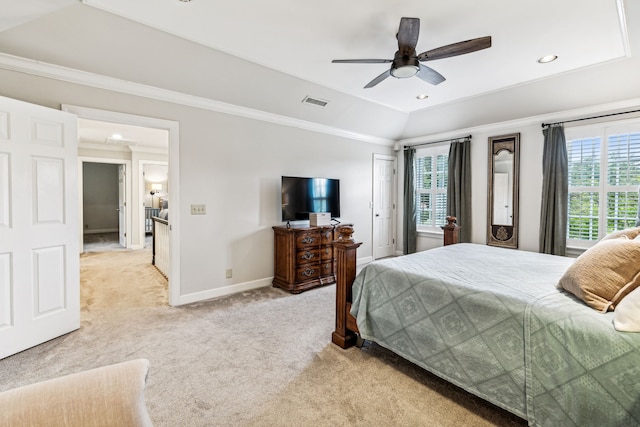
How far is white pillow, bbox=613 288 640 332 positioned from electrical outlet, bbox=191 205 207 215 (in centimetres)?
369

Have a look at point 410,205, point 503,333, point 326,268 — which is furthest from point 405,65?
point 410,205

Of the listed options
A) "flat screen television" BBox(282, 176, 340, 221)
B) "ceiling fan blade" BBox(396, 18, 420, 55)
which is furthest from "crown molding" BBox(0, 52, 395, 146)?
"ceiling fan blade" BBox(396, 18, 420, 55)

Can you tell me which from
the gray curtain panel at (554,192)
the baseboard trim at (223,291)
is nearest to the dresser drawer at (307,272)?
the baseboard trim at (223,291)

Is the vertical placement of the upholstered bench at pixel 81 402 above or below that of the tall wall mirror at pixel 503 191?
below

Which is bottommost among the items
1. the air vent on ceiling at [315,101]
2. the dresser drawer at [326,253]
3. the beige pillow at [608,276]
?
the dresser drawer at [326,253]

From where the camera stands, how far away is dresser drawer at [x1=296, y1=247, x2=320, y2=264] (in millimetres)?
4066

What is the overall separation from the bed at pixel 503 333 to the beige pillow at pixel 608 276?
0.04m

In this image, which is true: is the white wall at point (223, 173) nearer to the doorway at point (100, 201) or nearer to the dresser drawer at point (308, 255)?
the dresser drawer at point (308, 255)

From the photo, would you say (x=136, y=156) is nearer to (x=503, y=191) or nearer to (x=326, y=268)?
(x=326, y=268)

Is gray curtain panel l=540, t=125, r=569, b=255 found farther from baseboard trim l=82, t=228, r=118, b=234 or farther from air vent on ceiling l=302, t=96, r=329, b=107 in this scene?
baseboard trim l=82, t=228, r=118, b=234

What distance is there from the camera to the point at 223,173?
383 cm

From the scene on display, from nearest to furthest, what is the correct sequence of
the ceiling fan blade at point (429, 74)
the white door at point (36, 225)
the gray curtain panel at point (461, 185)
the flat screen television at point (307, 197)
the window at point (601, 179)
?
the white door at point (36, 225) < the ceiling fan blade at point (429, 74) < the window at point (601, 179) < the flat screen television at point (307, 197) < the gray curtain panel at point (461, 185)

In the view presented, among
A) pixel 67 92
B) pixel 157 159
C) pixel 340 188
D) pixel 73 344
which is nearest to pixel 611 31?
pixel 340 188

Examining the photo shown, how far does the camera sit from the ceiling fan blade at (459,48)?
2279 mm
